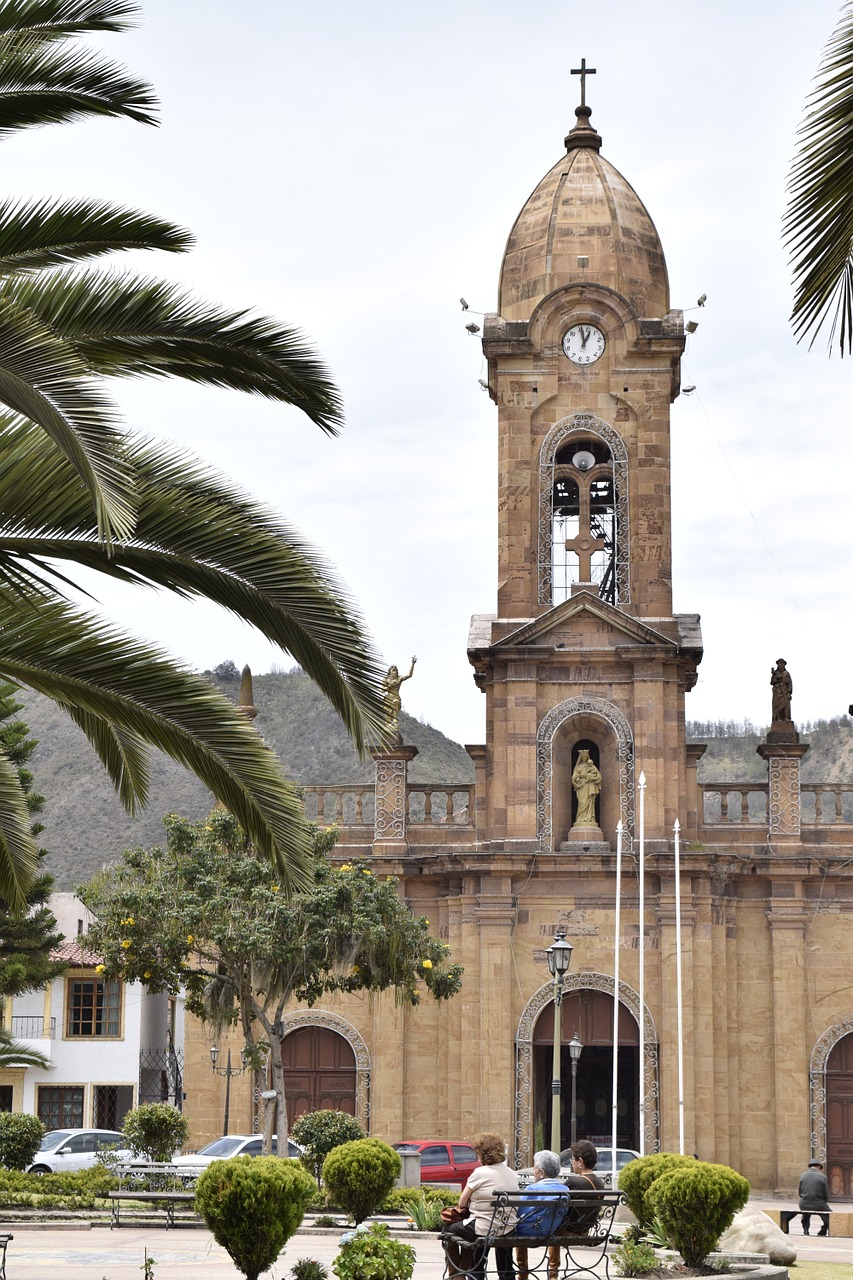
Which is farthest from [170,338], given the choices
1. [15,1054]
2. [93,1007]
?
[93,1007]

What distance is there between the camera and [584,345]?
38281mm

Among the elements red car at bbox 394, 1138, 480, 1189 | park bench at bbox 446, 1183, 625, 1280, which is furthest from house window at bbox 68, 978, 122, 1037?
park bench at bbox 446, 1183, 625, 1280

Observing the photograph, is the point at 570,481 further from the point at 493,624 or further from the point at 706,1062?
the point at 706,1062

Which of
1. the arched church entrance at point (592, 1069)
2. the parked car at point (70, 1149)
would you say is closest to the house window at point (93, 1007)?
the parked car at point (70, 1149)

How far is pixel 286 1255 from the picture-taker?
17.7 m

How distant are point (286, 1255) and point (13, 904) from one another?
4476mm

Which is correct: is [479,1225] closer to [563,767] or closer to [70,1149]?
[563,767]

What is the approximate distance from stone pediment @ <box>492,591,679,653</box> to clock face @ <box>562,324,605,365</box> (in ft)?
16.5

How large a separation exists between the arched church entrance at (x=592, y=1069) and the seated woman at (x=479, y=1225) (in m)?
21.8

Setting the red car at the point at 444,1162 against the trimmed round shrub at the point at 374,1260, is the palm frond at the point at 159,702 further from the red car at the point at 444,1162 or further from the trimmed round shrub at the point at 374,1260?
the red car at the point at 444,1162

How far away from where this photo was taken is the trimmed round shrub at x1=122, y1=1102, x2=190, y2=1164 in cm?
2638

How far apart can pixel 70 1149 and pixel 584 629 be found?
46.2 ft

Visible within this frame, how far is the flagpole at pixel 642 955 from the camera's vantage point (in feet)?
113

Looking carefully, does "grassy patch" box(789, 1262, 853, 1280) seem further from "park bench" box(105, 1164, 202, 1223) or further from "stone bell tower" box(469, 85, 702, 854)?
"stone bell tower" box(469, 85, 702, 854)
